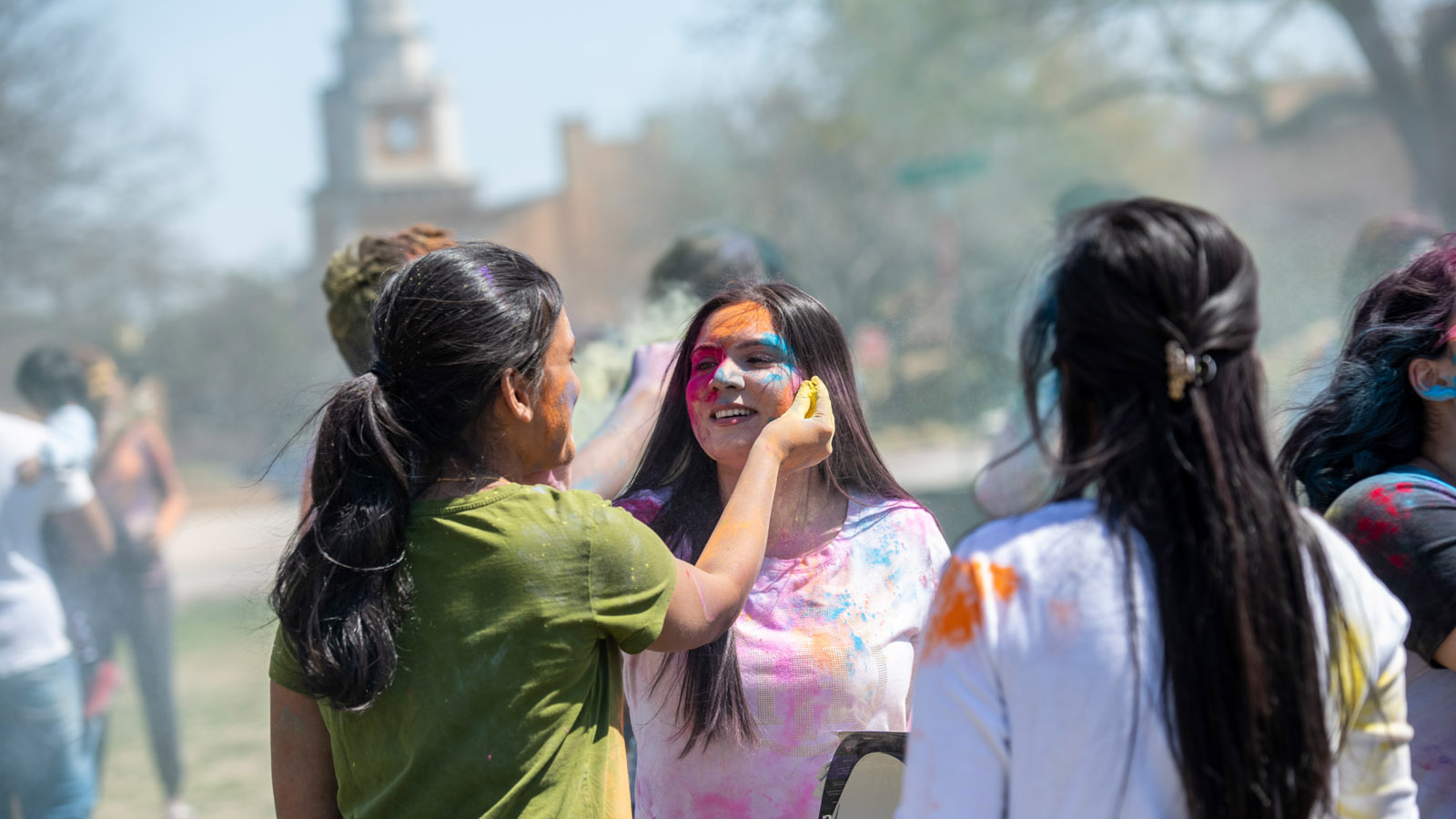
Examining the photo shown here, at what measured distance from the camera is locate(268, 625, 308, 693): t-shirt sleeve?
146cm

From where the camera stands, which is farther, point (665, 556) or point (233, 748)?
point (233, 748)

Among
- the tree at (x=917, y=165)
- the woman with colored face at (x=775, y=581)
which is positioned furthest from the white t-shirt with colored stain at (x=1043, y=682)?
the tree at (x=917, y=165)

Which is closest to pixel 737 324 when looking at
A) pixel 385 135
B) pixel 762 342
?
pixel 762 342

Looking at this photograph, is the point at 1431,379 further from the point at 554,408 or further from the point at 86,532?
the point at 86,532

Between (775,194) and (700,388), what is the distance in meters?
24.1

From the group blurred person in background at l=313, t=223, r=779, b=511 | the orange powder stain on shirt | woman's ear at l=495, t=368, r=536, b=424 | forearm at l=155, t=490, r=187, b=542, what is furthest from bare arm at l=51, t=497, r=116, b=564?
the orange powder stain on shirt

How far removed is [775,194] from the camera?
25.6 meters

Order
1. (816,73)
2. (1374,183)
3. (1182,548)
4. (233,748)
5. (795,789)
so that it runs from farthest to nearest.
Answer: (816,73)
(1374,183)
(233,748)
(795,789)
(1182,548)

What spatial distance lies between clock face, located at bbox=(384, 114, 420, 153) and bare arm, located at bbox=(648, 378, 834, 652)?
133 feet

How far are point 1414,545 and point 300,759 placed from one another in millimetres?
1499

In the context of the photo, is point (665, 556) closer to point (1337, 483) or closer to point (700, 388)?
point (700, 388)

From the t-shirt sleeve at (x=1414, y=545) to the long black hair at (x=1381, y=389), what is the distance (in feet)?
0.59

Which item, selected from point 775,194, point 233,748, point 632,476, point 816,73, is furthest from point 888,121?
point 632,476

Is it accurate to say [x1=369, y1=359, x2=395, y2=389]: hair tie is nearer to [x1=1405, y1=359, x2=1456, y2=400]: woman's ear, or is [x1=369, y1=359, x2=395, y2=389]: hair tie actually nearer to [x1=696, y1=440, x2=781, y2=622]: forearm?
[x1=696, y1=440, x2=781, y2=622]: forearm
